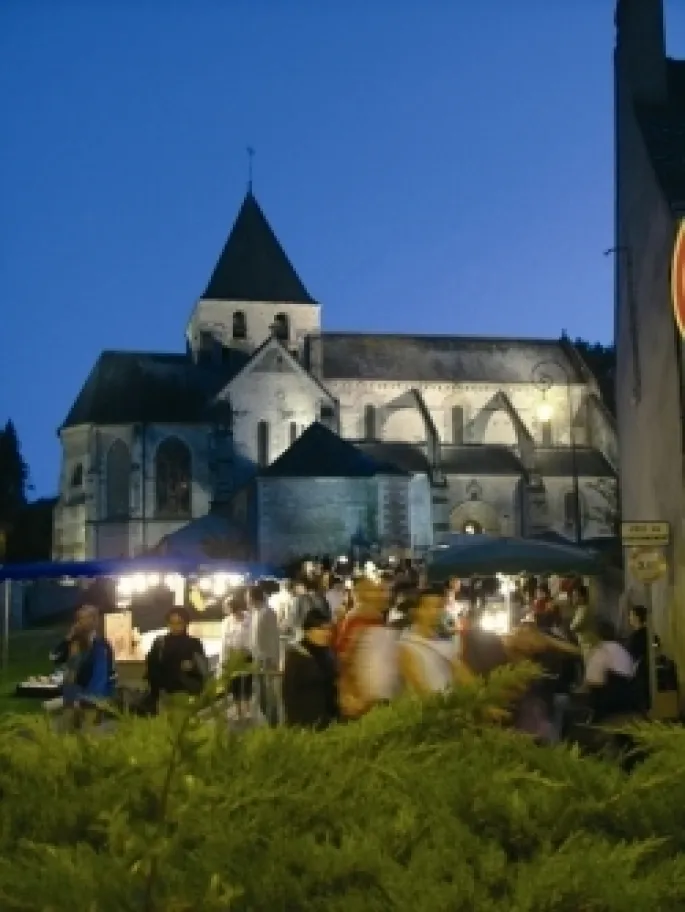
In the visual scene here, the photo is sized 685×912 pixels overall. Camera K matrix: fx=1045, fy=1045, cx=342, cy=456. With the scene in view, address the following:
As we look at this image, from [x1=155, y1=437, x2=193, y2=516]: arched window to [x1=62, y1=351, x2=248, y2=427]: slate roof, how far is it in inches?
62.0

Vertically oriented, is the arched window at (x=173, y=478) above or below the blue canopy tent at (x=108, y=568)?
above

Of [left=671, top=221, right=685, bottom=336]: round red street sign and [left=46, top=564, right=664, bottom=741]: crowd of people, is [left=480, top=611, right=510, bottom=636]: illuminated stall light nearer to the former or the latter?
[left=46, top=564, right=664, bottom=741]: crowd of people

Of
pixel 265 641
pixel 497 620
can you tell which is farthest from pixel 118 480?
pixel 265 641

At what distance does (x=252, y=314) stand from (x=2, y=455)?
24.1 metres

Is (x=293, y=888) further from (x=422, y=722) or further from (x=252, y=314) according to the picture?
(x=252, y=314)

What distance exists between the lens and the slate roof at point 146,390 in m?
59.2

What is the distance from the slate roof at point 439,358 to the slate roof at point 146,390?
6433 millimetres

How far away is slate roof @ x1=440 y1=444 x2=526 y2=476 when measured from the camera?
Answer: 60406 mm

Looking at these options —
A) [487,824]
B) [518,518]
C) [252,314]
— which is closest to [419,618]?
[487,824]

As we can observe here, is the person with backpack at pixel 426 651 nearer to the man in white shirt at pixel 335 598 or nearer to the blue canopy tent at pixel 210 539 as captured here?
the man in white shirt at pixel 335 598

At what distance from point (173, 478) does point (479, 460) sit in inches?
707

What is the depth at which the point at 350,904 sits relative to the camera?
2.42 m

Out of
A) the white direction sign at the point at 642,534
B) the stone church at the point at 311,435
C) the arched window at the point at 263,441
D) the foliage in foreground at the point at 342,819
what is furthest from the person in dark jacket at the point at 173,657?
the arched window at the point at 263,441

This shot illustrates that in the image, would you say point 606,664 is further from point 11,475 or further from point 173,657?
point 11,475
